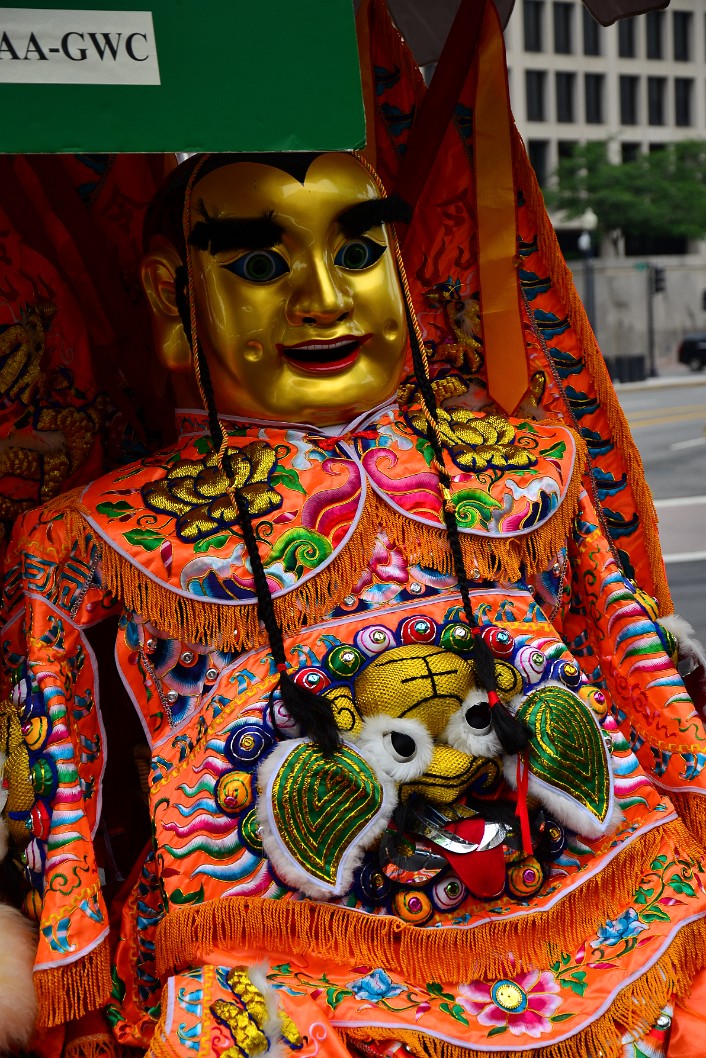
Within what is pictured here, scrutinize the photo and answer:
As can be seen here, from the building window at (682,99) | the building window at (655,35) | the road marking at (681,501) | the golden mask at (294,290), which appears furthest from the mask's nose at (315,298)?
the building window at (682,99)

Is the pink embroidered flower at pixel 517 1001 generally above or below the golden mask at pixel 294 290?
below

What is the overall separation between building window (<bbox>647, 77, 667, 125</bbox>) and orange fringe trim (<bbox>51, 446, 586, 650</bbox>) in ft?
116

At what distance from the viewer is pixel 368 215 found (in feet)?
7.15

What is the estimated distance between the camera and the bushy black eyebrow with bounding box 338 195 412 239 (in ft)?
7.11

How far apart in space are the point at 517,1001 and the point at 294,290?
122 cm

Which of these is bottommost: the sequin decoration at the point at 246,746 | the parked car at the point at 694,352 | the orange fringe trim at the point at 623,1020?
the parked car at the point at 694,352

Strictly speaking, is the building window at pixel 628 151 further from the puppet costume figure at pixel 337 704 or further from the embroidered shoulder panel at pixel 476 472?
the puppet costume figure at pixel 337 704

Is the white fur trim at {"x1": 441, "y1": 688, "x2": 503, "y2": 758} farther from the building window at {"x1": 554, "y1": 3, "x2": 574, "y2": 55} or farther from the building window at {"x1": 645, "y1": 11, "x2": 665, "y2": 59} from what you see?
the building window at {"x1": 645, "y1": 11, "x2": 665, "y2": 59}

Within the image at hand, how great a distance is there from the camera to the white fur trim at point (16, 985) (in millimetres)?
1854

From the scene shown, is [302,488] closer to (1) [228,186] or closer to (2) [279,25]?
(1) [228,186]

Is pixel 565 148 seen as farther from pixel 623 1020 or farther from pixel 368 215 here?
pixel 623 1020

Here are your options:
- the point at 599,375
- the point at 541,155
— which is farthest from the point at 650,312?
the point at 599,375

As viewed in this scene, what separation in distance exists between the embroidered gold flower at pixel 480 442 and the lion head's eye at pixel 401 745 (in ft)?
1.73

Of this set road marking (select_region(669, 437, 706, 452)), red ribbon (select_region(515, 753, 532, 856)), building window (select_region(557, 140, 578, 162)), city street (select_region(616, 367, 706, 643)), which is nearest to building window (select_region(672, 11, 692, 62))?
building window (select_region(557, 140, 578, 162))
